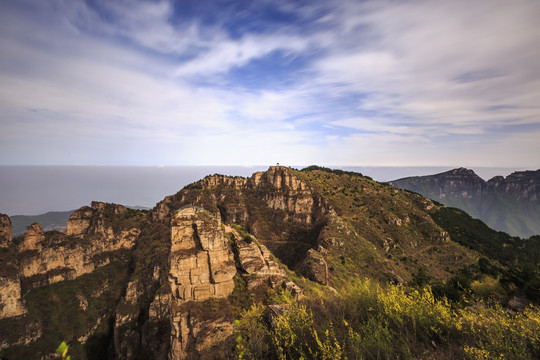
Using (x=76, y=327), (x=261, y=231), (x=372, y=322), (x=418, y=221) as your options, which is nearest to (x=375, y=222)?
(x=418, y=221)

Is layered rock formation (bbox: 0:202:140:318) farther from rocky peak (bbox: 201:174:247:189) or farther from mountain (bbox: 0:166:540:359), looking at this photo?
rocky peak (bbox: 201:174:247:189)

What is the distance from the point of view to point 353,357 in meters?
7.55

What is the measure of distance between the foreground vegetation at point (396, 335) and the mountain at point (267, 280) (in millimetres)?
71

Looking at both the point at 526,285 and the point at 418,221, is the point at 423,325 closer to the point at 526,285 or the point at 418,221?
the point at 526,285

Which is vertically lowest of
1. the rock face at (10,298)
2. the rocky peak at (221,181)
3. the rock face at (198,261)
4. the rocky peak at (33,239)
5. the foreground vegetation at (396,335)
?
the rock face at (10,298)

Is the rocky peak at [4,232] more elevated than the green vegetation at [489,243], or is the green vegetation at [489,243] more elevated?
the rocky peak at [4,232]

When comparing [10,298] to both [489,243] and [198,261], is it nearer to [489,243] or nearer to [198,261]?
[198,261]

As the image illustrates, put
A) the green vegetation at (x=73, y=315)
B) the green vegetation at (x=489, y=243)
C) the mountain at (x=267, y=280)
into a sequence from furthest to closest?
the green vegetation at (x=489, y=243), the green vegetation at (x=73, y=315), the mountain at (x=267, y=280)

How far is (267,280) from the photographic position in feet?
98.1

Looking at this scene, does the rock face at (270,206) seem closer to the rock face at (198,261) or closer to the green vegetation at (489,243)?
the rock face at (198,261)

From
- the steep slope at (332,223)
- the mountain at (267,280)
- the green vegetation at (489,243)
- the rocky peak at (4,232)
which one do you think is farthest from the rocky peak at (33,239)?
the green vegetation at (489,243)

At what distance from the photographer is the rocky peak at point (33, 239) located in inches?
1960

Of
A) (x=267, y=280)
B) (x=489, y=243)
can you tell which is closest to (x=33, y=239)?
(x=267, y=280)

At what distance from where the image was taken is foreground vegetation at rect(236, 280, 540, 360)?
701 cm
